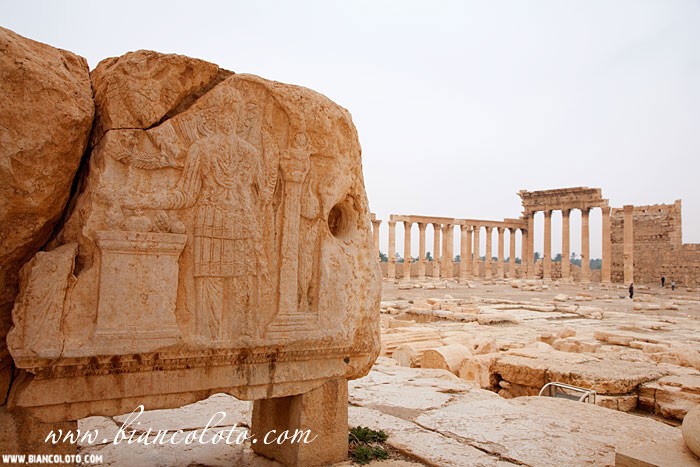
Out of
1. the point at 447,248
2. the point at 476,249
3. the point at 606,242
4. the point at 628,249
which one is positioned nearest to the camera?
the point at 628,249

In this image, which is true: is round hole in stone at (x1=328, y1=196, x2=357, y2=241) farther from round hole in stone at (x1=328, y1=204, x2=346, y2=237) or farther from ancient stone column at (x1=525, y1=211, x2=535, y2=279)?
ancient stone column at (x1=525, y1=211, x2=535, y2=279)

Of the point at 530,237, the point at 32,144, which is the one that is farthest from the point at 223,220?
the point at 530,237

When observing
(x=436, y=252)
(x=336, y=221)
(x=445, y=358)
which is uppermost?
(x=436, y=252)

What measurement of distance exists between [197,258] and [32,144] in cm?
93

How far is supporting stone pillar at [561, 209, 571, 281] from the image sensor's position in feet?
124

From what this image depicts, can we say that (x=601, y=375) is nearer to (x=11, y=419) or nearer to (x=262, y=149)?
(x=262, y=149)

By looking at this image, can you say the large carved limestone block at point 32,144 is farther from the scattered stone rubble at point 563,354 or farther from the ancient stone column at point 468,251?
the ancient stone column at point 468,251

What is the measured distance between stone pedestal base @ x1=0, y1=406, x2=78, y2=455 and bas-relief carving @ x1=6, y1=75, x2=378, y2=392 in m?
0.32

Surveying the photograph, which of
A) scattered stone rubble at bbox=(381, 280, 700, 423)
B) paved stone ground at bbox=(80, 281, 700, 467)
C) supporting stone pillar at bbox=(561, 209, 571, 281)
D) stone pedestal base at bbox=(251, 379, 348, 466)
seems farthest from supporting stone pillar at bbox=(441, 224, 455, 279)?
stone pedestal base at bbox=(251, 379, 348, 466)

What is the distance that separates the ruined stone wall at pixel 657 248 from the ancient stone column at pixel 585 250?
16.0 feet

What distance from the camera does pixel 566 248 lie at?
38.7 metres

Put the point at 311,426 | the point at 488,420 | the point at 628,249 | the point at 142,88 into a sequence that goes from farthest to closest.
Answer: the point at 628,249 → the point at 488,420 → the point at 311,426 → the point at 142,88

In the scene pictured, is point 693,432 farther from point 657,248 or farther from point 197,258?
point 657,248

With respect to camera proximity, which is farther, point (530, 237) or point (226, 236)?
point (530, 237)
